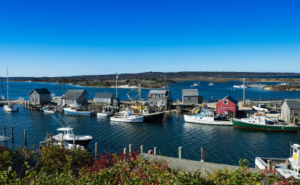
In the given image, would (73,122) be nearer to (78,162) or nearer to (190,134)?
(190,134)

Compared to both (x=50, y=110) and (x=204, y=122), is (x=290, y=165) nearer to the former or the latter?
(x=204, y=122)

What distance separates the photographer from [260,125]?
3747 centimetres

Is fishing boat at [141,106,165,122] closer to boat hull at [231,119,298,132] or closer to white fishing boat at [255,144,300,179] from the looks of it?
boat hull at [231,119,298,132]

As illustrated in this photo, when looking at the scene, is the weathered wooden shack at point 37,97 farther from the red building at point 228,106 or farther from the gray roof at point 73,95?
the red building at point 228,106

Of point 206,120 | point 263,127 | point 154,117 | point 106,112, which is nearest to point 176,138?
point 206,120

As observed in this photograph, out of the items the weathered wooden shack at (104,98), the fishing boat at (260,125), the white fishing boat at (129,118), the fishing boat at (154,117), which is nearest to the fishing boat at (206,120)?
the fishing boat at (260,125)

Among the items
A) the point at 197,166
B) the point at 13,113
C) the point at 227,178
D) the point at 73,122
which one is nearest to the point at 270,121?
the point at 197,166

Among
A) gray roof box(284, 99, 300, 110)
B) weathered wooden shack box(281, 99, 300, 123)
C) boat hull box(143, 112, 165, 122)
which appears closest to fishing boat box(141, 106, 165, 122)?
boat hull box(143, 112, 165, 122)

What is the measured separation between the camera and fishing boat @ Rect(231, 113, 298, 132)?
36.6 m

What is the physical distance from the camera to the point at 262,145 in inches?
1201

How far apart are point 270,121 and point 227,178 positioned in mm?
34296

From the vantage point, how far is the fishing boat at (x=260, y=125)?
1439 inches

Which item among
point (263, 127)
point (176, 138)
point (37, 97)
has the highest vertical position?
point (37, 97)

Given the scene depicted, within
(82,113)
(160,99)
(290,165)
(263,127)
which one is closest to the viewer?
(290,165)
